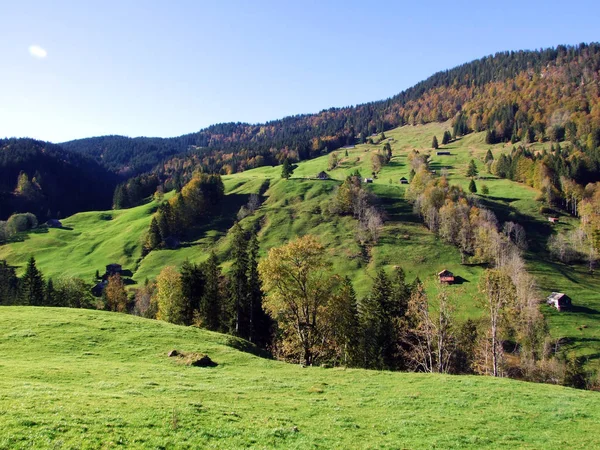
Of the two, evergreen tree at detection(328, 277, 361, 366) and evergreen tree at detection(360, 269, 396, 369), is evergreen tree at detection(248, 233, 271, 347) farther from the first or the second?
evergreen tree at detection(360, 269, 396, 369)

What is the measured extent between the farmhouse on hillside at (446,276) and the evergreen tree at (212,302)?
75.8 metres

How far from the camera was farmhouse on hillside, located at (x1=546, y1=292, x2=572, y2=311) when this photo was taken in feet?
354

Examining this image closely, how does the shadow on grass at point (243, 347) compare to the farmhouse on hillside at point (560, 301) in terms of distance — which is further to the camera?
the farmhouse on hillside at point (560, 301)

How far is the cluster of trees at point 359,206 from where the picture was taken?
163 meters

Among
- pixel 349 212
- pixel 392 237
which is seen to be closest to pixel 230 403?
pixel 392 237

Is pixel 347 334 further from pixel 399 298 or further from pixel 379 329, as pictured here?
pixel 399 298

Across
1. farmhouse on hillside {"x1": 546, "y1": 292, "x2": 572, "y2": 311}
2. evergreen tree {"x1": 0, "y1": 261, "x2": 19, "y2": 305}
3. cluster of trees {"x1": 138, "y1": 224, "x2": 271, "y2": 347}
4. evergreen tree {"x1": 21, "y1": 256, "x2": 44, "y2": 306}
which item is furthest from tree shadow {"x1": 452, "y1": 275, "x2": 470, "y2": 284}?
evergreen tree {"x1": 0, "y1": 261, "x2": 19, "y2": 305}

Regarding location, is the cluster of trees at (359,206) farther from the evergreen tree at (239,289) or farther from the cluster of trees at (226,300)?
→ the evergreen tree at (239,289)

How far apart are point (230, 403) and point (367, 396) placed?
9409 millimetres

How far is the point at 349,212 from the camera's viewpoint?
18238cm

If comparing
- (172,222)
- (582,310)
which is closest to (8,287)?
(172,222)

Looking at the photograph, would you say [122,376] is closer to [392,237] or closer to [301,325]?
[301,325]

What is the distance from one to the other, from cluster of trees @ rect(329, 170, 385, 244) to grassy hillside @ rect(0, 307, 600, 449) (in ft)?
424

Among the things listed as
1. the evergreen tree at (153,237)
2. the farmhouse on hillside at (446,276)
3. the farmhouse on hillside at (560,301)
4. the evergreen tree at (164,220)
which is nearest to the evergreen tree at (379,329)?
the farmhouse on hillside at (446,276)
